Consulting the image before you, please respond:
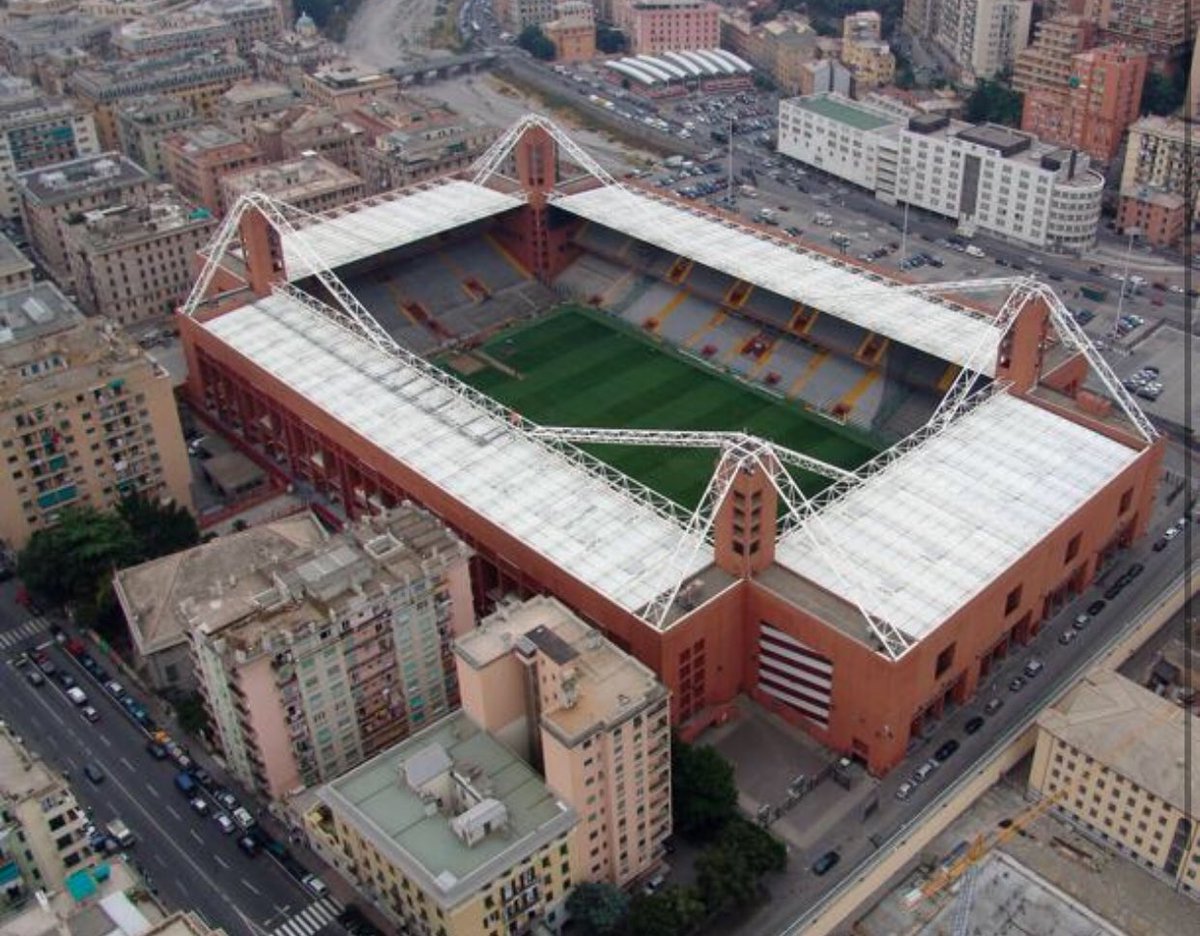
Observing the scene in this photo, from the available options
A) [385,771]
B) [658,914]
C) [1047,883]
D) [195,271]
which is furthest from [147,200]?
[1047,883]

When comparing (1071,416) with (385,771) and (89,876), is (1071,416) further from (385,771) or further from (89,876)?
(89,876)

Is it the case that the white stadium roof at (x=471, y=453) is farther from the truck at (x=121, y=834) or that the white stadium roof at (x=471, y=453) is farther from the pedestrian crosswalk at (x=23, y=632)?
the truck at (x=121, y=834)

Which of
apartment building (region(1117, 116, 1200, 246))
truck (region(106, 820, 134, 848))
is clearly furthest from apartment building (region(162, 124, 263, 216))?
apartment building (region(1117, 116, 1200, 246))

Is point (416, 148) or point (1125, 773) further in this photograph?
point (416, 148)

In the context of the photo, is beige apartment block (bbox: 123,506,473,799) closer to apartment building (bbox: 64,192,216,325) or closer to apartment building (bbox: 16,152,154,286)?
apartment building (bbox: 64,192,216,325)

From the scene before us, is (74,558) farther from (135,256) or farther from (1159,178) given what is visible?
(1159,178)

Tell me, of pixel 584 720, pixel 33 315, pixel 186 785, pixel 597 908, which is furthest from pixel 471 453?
pixel 33 315
